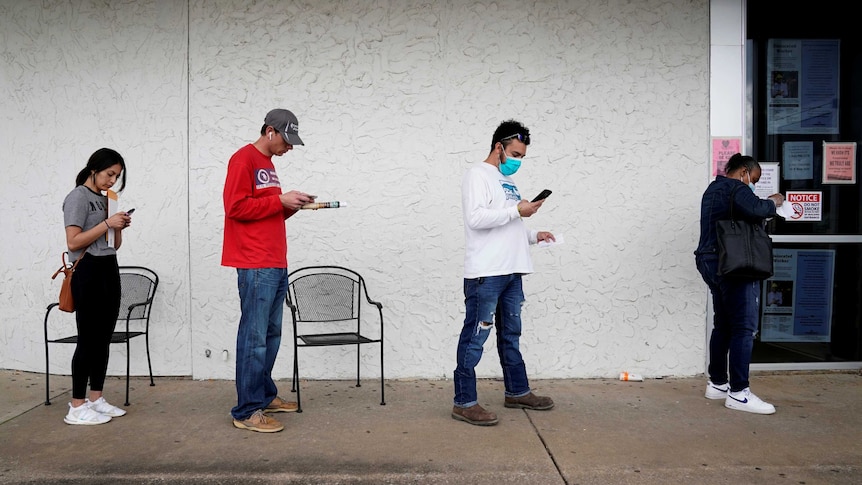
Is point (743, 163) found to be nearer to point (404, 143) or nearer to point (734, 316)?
point (734, 316)

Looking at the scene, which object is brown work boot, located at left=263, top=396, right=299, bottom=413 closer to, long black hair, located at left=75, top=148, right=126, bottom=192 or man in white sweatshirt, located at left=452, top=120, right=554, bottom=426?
man in white sweatshirt, located at left=452, top=120, right=554, bottom=426

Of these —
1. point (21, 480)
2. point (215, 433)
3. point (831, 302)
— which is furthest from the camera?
point (831, 302)

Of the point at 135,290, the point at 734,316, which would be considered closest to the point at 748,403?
the point at 734,316

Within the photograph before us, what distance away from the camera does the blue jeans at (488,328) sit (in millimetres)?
4152

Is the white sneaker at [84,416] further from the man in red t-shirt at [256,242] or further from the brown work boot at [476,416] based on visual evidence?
the brown work boot at [476,416]

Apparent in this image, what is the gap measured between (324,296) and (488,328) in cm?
149

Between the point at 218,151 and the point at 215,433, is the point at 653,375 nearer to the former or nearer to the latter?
the point at 215,433

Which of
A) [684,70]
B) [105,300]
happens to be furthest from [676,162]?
[105,300]

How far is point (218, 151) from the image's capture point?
5.23 meters

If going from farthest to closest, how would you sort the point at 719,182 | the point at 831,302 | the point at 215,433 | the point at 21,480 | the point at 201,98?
1. the point at 831,302
2. the point at 201,98
3. the point at 719,182
4. the point at 215,433
5. the point at 21,480

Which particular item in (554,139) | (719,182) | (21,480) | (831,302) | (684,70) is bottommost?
(21,480)

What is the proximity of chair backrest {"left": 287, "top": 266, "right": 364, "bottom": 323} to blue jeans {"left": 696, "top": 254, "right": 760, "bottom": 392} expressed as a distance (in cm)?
245

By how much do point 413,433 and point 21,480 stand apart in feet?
6.62

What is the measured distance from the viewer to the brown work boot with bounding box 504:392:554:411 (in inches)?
176
